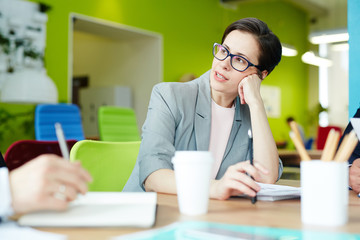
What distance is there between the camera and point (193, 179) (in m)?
0.87

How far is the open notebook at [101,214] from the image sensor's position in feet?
2.48

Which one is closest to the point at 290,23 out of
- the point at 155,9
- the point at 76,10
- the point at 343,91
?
A: the point at 343,91

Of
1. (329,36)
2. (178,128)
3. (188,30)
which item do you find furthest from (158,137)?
(329,36)

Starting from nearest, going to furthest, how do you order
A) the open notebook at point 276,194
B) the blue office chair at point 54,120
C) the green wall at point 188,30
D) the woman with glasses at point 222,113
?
the open notebook at point 276,194, the woman with glasses at point 222,113, the blue office chair at point 54,120, the green wall at point 188,30

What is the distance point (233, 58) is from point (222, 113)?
0.23 m

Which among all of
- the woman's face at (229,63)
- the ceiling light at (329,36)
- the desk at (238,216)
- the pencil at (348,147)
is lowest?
the desk at (238,216)

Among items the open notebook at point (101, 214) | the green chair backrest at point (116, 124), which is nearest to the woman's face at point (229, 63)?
the open notebook at point (101, 214)

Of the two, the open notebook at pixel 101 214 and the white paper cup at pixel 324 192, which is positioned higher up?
the white paper cup at pixel 324 192

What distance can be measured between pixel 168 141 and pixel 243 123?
44 centimetres

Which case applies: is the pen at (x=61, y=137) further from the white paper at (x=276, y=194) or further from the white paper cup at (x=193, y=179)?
the white paper at (x=276, y=194)

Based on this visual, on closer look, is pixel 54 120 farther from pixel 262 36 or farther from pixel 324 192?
pixel 324 192

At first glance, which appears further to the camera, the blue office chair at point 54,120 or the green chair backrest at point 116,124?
the green chair backrest at point 116,124

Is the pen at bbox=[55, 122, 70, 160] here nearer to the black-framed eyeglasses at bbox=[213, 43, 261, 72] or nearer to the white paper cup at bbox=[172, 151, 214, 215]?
the white paper cup at bbox=[172, 151, 214, 215]

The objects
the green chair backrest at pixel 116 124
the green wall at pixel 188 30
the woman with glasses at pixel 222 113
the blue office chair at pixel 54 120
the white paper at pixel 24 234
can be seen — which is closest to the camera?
the white paper at pixel 24 234
